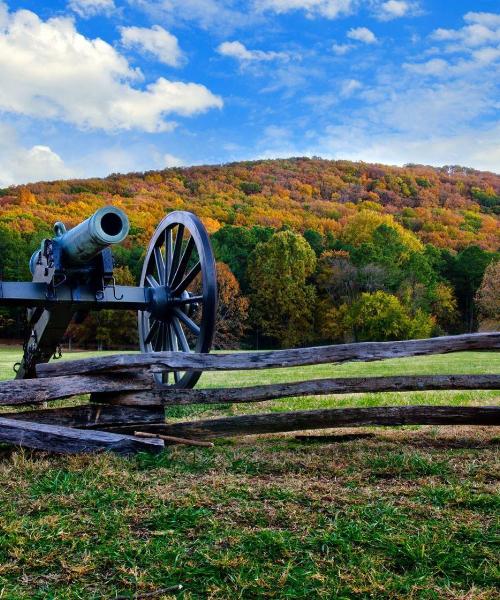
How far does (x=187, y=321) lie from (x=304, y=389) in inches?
A: 89.1

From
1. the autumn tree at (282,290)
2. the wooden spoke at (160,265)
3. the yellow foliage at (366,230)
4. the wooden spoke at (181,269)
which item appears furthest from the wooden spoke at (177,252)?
the yellow foliage at (366,230)

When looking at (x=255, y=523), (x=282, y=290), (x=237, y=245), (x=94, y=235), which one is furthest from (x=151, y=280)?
(x=237, y=245)

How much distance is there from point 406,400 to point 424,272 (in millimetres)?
49526

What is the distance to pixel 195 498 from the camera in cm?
391

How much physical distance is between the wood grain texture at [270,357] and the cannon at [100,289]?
136 cm

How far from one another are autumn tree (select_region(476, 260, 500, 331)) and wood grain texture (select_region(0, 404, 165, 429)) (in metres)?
45.9

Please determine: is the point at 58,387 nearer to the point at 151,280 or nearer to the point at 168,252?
the point at 168,252

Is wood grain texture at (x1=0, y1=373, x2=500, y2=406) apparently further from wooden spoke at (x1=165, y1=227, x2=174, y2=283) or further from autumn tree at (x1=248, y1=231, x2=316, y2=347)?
autumn tree at (x1=248, y1=231, x2=316, y2=347)

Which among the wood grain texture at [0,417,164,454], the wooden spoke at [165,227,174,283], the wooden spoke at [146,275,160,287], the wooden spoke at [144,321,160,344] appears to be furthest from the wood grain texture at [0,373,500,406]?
the wooden spoke at [146,275,160,287]

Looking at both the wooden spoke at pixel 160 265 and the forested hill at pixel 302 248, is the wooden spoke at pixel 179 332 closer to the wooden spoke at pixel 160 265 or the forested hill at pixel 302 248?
the wooden spoke at pixel 160 265

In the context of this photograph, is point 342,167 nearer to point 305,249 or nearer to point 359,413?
point 305,249

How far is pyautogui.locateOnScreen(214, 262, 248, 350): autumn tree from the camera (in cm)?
4772

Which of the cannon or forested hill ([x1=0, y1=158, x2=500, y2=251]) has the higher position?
forested hill ([x1=0, y1=158, x2=500, y2=251])

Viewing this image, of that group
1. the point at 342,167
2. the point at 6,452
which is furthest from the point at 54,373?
the point at 342,167
